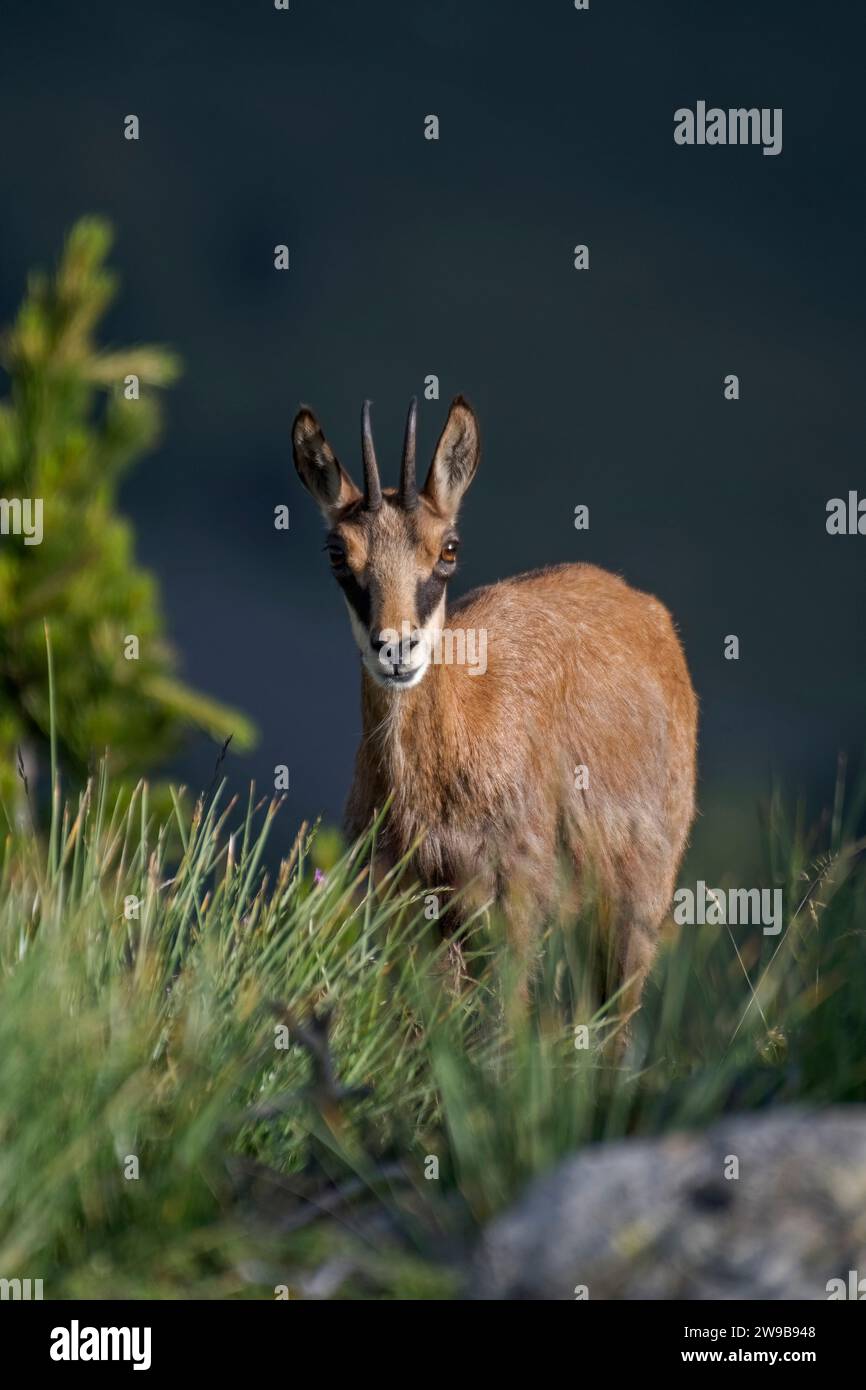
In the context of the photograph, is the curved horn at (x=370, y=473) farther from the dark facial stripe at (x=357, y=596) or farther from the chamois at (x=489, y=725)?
the dark facial stripe at (x=357, y=596)

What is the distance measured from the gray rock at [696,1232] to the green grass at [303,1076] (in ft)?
0.58

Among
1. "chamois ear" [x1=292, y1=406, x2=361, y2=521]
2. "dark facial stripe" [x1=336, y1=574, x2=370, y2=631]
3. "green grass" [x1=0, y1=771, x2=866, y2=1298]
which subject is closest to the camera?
"green grass" [x1=0, y1=771, x2=866, y2=1298]

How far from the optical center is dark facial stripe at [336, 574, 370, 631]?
5.80m

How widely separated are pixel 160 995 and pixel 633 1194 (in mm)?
1670

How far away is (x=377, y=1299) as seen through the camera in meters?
2.88

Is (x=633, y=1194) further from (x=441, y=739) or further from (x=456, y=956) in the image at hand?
(x=441, y=739)

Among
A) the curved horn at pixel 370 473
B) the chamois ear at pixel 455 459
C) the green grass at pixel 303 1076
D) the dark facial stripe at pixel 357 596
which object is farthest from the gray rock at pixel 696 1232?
the chamois ear at pixel 455 459

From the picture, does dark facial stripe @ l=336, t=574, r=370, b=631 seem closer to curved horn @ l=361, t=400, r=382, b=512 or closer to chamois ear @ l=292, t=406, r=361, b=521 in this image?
curved horn @ l=361, t=400, r=382, b=512

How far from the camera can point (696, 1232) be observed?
109 inches

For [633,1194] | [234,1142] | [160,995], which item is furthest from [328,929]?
[633,1194]

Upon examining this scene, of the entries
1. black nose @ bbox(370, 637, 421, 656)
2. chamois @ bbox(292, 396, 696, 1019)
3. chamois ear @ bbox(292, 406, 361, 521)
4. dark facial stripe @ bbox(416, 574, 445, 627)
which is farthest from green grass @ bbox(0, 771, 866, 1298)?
chamois ear @ bbox(292, 406, 361, 521)

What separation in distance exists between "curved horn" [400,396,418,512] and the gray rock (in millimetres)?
3392

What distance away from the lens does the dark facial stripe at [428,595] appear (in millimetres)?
5845

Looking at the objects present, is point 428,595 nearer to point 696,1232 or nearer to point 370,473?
point 370,473
